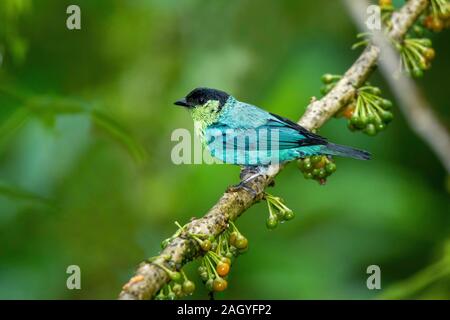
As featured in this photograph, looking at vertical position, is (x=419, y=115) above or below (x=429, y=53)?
below

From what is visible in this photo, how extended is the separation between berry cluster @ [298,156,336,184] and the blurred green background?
98cm

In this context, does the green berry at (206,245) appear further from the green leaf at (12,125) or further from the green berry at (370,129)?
the green berry at (370,129)

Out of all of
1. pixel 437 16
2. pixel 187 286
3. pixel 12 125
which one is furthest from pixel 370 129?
pixel 12 125

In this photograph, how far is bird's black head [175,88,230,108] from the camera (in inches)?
221

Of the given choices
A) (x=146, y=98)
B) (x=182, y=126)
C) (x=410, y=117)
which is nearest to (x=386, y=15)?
(x=410, y=117)

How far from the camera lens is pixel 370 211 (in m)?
5.88

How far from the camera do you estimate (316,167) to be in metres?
4.72

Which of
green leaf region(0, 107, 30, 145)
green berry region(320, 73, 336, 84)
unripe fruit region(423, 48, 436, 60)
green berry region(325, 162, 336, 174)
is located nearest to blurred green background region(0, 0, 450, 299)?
green leaf region(0, 107, 30, 145)

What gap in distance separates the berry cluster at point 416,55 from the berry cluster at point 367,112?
37 cm

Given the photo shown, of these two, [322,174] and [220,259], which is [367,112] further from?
[220,259]

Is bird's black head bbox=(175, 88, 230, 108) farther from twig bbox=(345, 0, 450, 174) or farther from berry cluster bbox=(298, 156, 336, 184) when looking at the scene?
twig bbox=(345, 0, 450, 174)

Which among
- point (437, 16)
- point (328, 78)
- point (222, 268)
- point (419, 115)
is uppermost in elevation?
point (437, 16)

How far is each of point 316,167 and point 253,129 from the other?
883 millimetres

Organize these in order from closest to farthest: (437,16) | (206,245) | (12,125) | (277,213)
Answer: (206,245) → (12,125) → (277,213) → (437,16)
